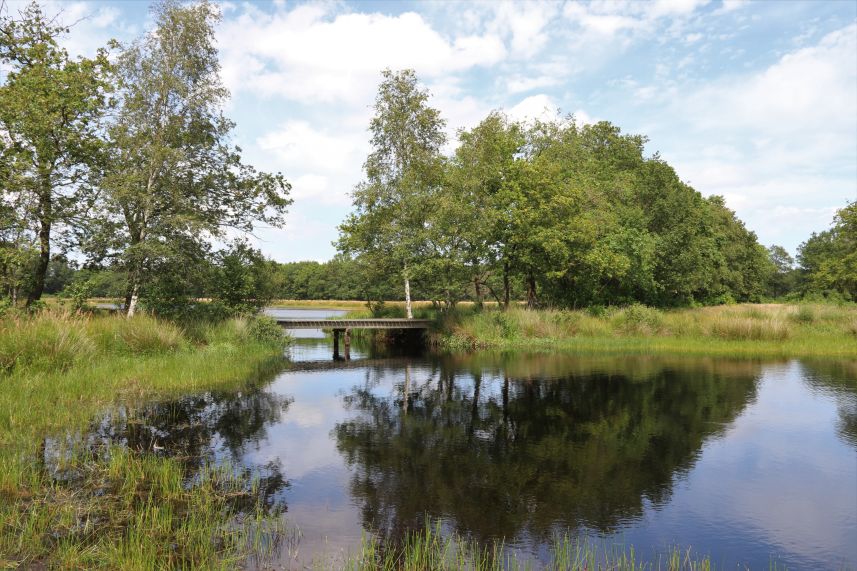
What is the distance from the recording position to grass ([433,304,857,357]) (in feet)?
98.1

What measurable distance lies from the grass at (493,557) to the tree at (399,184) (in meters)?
27.9

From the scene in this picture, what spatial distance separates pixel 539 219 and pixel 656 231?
16413 millimetres

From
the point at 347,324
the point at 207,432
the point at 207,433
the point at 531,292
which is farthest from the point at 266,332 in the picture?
the point at 531,292

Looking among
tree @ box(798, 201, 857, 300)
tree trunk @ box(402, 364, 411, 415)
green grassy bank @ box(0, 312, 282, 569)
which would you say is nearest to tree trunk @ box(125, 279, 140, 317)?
green grassy bank @ box(0, 312, 282, 569)

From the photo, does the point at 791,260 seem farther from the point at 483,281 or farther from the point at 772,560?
the point at 772,560

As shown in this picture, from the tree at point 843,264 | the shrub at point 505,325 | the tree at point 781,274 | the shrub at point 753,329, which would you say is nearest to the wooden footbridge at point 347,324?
the shrub at point 505,325

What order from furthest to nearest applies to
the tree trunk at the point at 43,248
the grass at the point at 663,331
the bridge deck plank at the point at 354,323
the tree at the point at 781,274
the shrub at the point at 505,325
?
the tree at the point at 781,274 < the shrub at the point at 505,325 < the bridge deck plank at the point at 354,323 < the grass at the point at 663,331 < the tree trunk at the point at 43,248

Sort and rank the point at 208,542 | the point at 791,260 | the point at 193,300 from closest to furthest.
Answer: the point at 208,542
the point at 193,300
the point at 791,260

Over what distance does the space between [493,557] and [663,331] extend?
30405mm

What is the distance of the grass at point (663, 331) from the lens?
29.9 metres

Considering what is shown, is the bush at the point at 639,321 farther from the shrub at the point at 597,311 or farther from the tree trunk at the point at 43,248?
the tree trunk at the point at 43,248

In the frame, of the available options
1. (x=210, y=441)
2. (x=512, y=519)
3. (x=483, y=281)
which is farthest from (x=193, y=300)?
(x=512, y=519)

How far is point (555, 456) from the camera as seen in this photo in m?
11.9

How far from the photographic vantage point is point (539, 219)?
36062 millimetres
